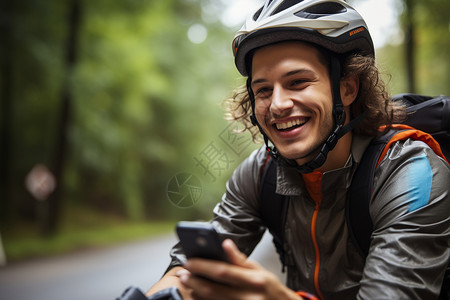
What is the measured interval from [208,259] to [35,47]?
1224 cm

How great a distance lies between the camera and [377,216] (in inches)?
61.7

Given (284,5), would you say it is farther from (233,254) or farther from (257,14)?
(233,254)

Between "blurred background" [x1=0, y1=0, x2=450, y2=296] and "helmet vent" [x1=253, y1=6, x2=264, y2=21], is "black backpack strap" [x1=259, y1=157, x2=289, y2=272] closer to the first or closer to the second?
"helmet vent" [x1=253, y1=6, x2=264, y2=21]

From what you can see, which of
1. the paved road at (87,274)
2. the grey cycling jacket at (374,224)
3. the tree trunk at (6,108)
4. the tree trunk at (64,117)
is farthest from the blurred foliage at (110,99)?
the grey cycling jacket at (374,224)

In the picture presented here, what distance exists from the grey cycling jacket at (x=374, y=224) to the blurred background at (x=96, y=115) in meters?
7.07

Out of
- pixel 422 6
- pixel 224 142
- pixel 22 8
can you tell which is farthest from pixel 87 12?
pixel 224 142

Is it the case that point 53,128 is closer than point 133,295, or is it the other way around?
point 133,295

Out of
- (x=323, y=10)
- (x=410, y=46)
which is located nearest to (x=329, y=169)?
(x=323, y=10)

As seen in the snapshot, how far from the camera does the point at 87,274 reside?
9.62 m

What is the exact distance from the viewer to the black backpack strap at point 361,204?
1.64 m

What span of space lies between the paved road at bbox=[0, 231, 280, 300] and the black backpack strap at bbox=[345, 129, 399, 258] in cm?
352

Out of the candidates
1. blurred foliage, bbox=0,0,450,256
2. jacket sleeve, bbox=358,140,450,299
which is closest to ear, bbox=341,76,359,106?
jacket sleeve, bbox=358,140,450,299

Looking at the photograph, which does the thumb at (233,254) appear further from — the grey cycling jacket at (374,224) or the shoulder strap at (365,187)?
the shoulder strap at (365,187)

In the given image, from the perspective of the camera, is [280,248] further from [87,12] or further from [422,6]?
[87,12]
